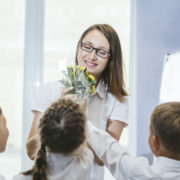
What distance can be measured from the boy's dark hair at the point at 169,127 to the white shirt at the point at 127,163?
0.07 meters

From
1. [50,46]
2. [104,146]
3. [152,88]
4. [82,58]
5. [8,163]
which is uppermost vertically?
[50,46]

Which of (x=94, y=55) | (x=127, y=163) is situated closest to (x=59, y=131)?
(x=127, y=163)

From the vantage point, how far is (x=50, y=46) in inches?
112

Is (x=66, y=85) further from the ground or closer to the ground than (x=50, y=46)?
closer to the ground

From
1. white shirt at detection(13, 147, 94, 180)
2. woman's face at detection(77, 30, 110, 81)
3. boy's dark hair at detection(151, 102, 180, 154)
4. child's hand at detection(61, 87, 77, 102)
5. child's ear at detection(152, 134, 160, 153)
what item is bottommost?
white shirt at detection(13, 147, 94, 180)

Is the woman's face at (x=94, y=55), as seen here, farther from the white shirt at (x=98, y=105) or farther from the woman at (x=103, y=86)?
the white shirt at (x=98, y=105)

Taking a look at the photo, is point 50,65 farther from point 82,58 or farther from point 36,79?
point 82,58

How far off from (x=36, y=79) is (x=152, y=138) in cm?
176

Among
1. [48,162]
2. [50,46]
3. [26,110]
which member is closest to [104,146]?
[48,162]

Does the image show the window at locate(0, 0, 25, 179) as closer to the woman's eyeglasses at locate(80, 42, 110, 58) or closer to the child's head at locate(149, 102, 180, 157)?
the woman's eyeglasses at locate(80, 42, 110, 58)

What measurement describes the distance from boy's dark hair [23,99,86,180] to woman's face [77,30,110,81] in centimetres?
46

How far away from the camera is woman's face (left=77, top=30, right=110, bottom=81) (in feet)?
5.05

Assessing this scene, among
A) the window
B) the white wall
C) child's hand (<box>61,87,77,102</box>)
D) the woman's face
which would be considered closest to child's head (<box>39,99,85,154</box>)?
child's hand (<box>61,87,77,102</box>)

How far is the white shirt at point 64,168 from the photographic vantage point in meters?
1.08
